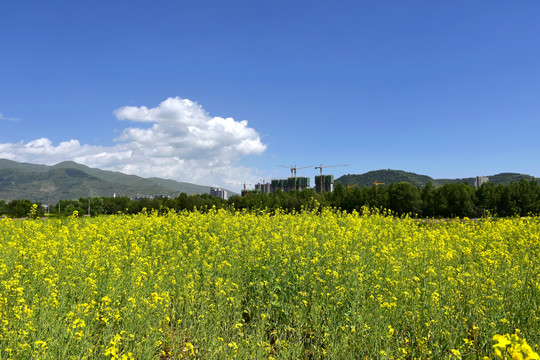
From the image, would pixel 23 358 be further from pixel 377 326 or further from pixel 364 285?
pixel 364 285

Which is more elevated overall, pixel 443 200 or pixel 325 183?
pixel 325 183

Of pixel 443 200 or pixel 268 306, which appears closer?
pixel 268 306

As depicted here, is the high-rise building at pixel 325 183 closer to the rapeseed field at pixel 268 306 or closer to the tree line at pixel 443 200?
the tree line at pixel 443 200

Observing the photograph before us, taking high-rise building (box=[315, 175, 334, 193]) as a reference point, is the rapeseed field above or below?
below

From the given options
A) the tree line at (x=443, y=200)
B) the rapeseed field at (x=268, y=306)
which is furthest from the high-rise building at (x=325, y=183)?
the rapeseed field at (x=268, y=306)

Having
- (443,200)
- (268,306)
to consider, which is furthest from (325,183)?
(268,306)

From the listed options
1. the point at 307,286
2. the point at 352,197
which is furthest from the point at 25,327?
the point at 352,197

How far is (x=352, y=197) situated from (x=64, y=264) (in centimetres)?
4343

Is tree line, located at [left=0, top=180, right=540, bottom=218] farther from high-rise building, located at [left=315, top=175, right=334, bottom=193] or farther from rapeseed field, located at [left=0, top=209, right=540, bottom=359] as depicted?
high-rise building, located at [left=315, top=175, right=334, bottom=193]

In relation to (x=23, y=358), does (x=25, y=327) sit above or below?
above

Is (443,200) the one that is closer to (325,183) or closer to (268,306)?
(268,306)

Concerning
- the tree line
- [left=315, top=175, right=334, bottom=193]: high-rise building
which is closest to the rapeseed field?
the tree line

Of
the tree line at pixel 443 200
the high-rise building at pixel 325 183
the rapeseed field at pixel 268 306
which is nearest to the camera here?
the rapeseed field at pixel 268 306

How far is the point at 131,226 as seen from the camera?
10.2 meters
